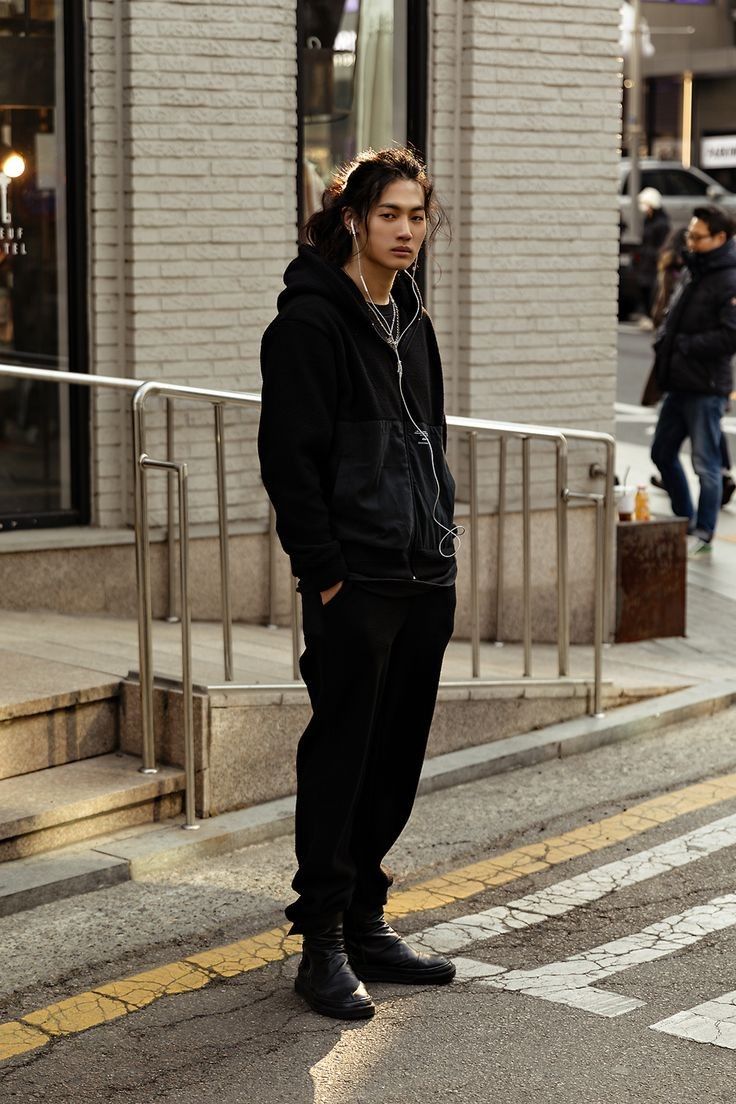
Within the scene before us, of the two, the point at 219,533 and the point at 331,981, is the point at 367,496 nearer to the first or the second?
the point at 331,981

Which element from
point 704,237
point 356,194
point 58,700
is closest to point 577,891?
point 58,700

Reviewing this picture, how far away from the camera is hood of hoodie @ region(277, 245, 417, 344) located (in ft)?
14.5

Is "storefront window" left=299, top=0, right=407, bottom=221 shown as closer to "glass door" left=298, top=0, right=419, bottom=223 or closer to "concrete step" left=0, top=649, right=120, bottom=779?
"glass door" left=298, top=0, right=419, bottom=223

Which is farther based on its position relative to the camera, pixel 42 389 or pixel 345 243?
→ pixel 42 389

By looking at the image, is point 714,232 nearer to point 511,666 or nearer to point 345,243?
point 511,666

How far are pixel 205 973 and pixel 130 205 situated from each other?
373 cm

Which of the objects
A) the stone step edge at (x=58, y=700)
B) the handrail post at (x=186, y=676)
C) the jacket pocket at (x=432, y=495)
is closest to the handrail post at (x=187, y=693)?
the handrail post at (x=186, y=676)

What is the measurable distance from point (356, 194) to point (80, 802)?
2208 mm

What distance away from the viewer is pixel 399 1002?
4.61m

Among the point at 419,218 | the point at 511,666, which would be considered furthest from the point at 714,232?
the point at 419,218

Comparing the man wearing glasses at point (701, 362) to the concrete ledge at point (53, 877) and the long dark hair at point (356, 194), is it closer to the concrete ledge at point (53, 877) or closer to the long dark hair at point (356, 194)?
the concrete ledge at point (53, 877)

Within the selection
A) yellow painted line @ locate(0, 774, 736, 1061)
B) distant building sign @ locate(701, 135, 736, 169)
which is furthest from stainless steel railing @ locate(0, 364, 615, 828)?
distant building sign @ locate(701, 135, 736, 169)

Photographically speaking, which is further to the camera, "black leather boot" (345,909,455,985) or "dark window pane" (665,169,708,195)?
"dark window pane" (665,169,708,195)

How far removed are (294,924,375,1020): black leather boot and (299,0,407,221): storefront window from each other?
4.55 m
